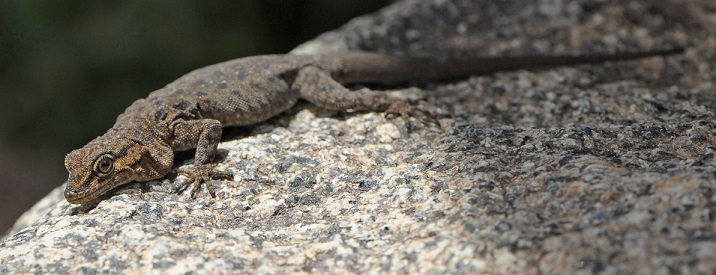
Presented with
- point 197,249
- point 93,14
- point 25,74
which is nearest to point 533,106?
point 197,249

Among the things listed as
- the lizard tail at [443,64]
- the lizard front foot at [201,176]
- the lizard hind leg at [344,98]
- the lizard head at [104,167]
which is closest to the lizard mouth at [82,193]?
the lizard head at [104,167]

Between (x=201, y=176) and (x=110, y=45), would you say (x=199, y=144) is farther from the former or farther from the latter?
(x=110, y=45)

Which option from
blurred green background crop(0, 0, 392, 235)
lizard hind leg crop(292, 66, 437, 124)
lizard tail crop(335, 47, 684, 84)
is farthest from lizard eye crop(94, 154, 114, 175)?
blurred green background crop(0, 0, 392, 235)

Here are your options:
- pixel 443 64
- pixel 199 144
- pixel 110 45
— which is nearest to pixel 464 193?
pixel 199 144

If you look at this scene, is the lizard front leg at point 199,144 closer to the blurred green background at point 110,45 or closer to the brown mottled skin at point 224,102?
the brown mottled skin at point 224,102

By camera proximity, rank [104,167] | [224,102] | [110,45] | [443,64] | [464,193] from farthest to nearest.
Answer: [110,45]
[443,64]
[224,102]
[104,167]
[464,193]

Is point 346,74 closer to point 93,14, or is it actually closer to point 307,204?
point 307,204
